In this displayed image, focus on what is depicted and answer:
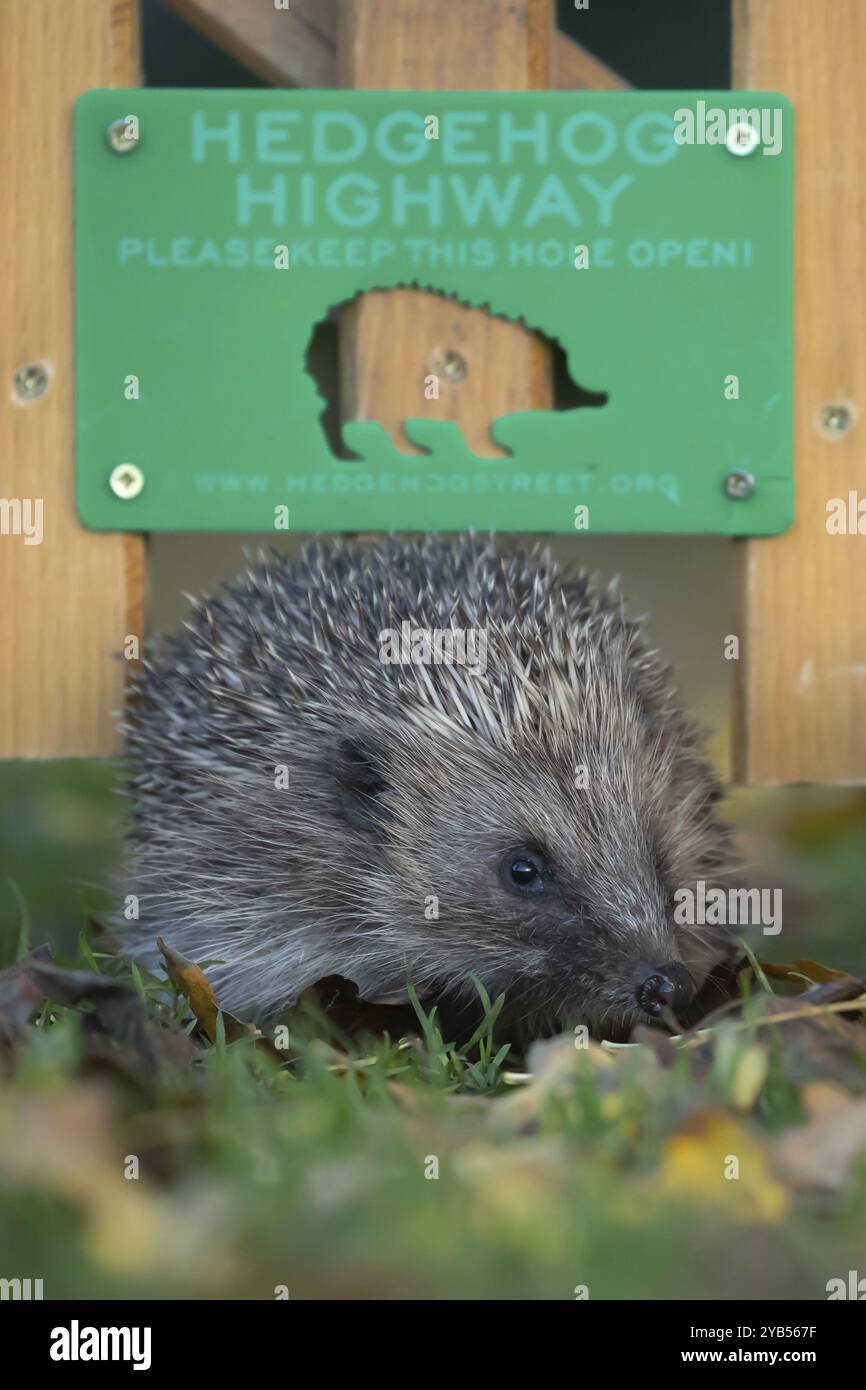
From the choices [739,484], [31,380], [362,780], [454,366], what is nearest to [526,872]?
[362,780]

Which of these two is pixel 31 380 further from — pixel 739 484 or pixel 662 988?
pixel 662 988

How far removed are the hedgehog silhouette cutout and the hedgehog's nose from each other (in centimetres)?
183

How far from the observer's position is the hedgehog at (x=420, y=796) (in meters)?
4.11

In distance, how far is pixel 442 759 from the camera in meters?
4.34

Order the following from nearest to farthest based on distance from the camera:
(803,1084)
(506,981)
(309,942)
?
(803,1084), (506,981), (309,942)

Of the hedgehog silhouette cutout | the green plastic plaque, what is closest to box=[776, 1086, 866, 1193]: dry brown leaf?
the green plastic plaque

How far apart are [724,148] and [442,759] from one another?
2.13 metres

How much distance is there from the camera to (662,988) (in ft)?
12.1

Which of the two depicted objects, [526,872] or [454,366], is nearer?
[526,872]

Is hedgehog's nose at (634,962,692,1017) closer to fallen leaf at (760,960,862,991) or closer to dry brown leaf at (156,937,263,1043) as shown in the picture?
fallen leaf at (760,960,862,991)

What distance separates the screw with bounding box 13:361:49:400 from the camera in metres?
4.80

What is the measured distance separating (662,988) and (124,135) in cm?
306

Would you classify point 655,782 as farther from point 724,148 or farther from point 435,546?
point 724,148

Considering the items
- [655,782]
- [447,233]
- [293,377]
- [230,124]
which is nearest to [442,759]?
[655,782]
